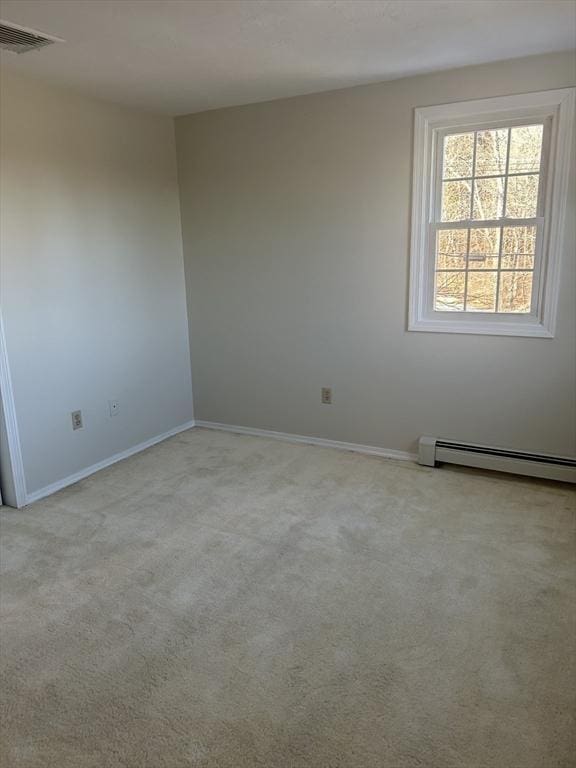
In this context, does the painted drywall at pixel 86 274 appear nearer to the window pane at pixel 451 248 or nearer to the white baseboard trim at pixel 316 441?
the white baseboard trim at pixel 316 441

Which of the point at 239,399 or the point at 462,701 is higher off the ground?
the point at 239,399

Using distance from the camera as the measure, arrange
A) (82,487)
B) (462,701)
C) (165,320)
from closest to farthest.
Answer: (462,701)
(82,487)
(165,320)

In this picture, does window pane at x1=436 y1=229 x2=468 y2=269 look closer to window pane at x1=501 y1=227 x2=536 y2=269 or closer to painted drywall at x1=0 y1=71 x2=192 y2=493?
window pane at x1=501 y1=227 x2=536 y2=269

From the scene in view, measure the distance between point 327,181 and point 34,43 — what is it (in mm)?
1863

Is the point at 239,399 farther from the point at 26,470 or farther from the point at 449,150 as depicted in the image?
the point at 449,150

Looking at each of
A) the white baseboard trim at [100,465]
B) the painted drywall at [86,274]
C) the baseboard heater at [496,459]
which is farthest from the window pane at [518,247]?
the white baseboard trim at [100,465]

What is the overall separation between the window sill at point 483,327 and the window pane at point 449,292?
87 millimetres

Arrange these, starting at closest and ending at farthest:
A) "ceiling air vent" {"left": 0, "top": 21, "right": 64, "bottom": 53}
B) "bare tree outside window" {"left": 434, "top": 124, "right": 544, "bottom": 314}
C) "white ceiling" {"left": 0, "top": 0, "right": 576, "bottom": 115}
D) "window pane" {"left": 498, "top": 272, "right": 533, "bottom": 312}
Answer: "white ceiling" {"left": 0, "top": 0, "right": 576, "bottom": 115}
"ceiling air vent" {"left": 0, "top": 21, "right": 64, "bottom": 53}
"bare tree outside window" {"left": 434, "top": 124, "right": 544, "bottom": 314}
"window pane" {"left": 498, "top": 272, "right": 533, "bottom": 312}

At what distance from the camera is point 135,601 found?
229 centimetres

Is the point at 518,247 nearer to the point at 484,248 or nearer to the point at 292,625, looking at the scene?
the point at 484,248

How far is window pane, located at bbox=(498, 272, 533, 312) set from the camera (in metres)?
3.29

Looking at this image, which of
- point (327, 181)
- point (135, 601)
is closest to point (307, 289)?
point (327, 181)

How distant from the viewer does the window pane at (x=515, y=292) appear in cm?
329

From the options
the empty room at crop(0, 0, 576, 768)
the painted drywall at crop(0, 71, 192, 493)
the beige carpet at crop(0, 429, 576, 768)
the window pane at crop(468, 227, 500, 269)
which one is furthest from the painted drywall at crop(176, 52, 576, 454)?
the beige carpet at crop(0, 429, 576, 768)
